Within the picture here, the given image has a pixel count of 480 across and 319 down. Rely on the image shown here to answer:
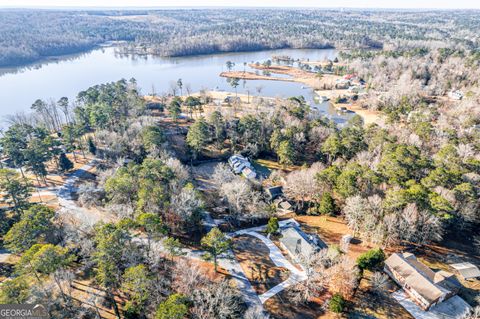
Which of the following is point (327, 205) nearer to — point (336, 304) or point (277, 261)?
point (277, 261)

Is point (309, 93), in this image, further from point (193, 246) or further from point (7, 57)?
point (7, 57)

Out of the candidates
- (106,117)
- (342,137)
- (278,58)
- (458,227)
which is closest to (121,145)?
(106,117)

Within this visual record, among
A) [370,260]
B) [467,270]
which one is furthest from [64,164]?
[467,270]

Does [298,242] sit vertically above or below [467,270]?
above

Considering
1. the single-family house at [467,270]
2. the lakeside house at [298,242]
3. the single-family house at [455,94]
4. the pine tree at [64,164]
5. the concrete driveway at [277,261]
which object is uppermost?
the single-family house at [455,94]

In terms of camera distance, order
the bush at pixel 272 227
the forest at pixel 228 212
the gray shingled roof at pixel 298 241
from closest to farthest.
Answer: the forest at pixel 228 212 → the gray shingled roof at pixel 298 241 → the bush at pixel 272 227

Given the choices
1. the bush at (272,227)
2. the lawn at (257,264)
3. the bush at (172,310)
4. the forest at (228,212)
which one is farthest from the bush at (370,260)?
the bush at (172,310)

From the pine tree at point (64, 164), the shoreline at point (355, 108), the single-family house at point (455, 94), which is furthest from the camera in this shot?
Answer: the single-family house at point (455, 94)

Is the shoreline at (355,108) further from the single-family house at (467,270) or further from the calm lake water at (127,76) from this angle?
the single-family house at (467,270)
